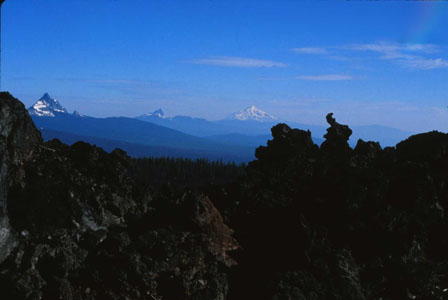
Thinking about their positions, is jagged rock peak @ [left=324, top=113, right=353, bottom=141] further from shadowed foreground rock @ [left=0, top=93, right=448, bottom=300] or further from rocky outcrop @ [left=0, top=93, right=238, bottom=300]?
rocky outcrop @ [left=0, top=93, right=238, bottom=300]

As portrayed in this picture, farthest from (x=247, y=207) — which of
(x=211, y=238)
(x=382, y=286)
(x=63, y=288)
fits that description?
(x=63, y=288)

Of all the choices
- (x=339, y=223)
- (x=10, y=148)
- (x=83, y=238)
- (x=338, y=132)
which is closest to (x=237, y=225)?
(x=339, y=223)

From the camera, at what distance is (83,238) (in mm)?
13484

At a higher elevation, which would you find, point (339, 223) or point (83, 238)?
point (339, 223)

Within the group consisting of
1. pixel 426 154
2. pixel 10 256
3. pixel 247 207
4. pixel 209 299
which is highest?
pixel 426 154

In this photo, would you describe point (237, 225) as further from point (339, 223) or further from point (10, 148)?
point (10, 148)

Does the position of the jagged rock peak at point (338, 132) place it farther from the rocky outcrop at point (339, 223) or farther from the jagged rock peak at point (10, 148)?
the jagged rock peak at point (10, 148)

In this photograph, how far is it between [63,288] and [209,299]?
150 inches

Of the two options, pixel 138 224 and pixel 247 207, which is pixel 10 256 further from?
pixel 247 207

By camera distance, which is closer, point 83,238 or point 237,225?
point 83,238

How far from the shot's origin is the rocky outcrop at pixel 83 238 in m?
12.5

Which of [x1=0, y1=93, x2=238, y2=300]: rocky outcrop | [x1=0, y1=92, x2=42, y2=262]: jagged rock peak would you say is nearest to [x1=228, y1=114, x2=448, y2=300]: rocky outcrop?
[x1=0, y1=93, x2=238, y2=300]: rocky outcrop

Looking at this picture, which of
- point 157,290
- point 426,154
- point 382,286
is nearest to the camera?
point 157,290

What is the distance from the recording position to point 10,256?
1245 centimetres
